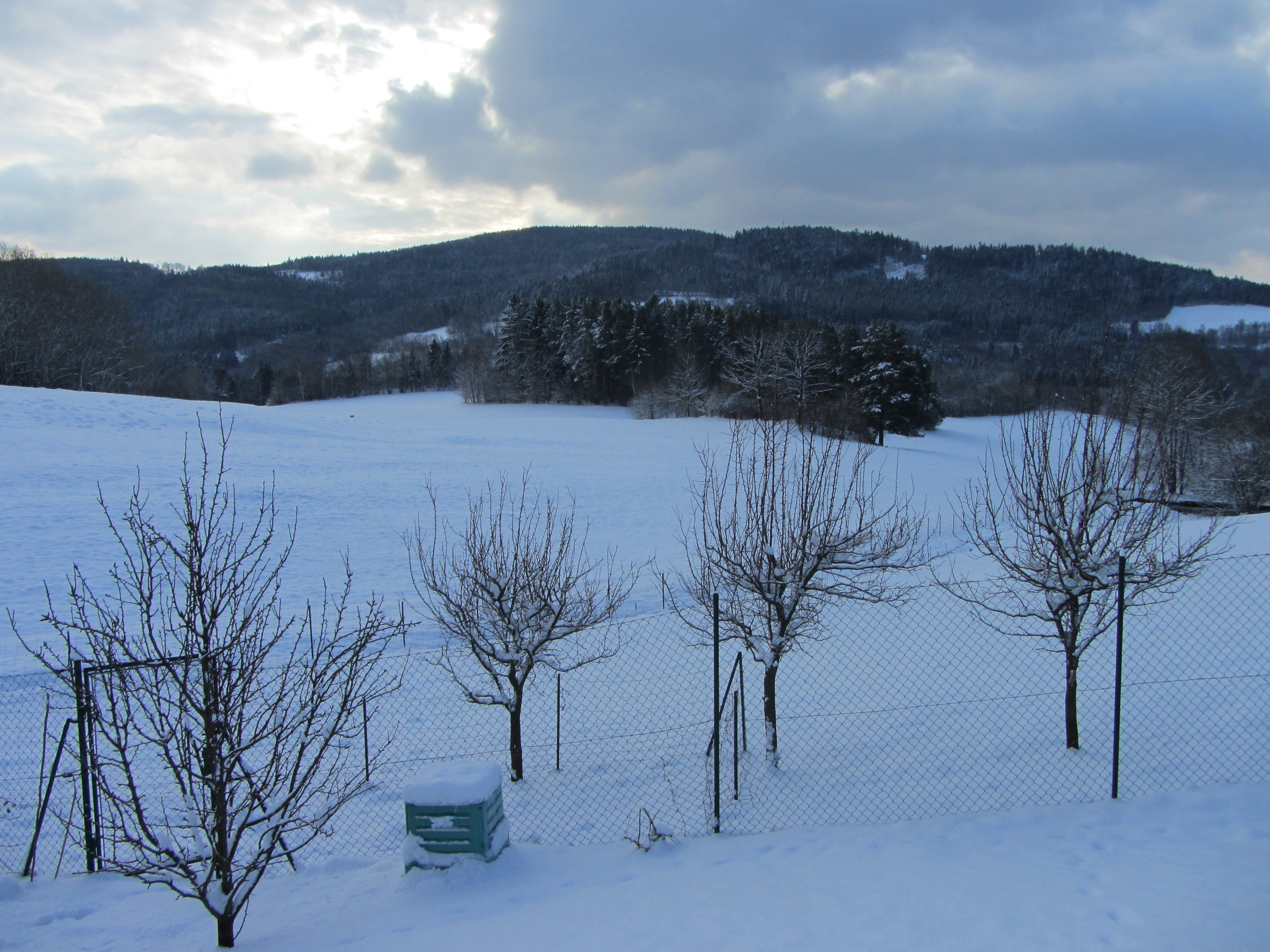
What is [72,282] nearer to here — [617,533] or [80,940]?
[617,533]

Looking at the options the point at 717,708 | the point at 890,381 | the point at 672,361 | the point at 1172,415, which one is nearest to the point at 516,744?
the point at 717,708

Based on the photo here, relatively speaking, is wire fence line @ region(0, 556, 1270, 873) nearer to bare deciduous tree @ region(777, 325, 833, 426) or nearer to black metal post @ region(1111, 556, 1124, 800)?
black metal post @ region(1111, 556, 1124, 800)

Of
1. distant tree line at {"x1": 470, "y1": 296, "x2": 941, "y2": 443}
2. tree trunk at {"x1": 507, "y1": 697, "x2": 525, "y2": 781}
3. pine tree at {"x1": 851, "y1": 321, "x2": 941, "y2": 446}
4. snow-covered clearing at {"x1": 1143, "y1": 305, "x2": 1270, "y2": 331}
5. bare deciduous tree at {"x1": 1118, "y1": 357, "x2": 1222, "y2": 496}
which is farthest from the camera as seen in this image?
snow-covered clearing at {"x1": 1143, "y1": 305, "x2": 1270, "y2": 331}

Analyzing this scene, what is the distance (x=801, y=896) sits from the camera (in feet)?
16.2

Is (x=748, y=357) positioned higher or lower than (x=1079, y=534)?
higher

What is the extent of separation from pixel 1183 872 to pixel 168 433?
31707 mm

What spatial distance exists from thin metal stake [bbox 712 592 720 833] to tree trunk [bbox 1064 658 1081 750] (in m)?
3.83

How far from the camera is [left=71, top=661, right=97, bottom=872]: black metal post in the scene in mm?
5328

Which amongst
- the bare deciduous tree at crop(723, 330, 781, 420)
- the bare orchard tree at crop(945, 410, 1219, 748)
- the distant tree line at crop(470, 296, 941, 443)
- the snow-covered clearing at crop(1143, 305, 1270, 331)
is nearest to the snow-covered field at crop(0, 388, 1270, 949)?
the bare orchard tree at crop(945, 410, 1219, 748)

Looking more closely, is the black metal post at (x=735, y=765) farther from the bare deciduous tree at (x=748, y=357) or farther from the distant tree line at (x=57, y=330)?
the distant tree line at (x=57, y=330)

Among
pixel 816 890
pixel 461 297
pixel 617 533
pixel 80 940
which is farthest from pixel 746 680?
pixel 461 297

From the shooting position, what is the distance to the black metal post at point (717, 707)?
19.1 ft

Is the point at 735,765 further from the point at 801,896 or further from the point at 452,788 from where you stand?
the point at 452,788

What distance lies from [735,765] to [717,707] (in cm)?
80
